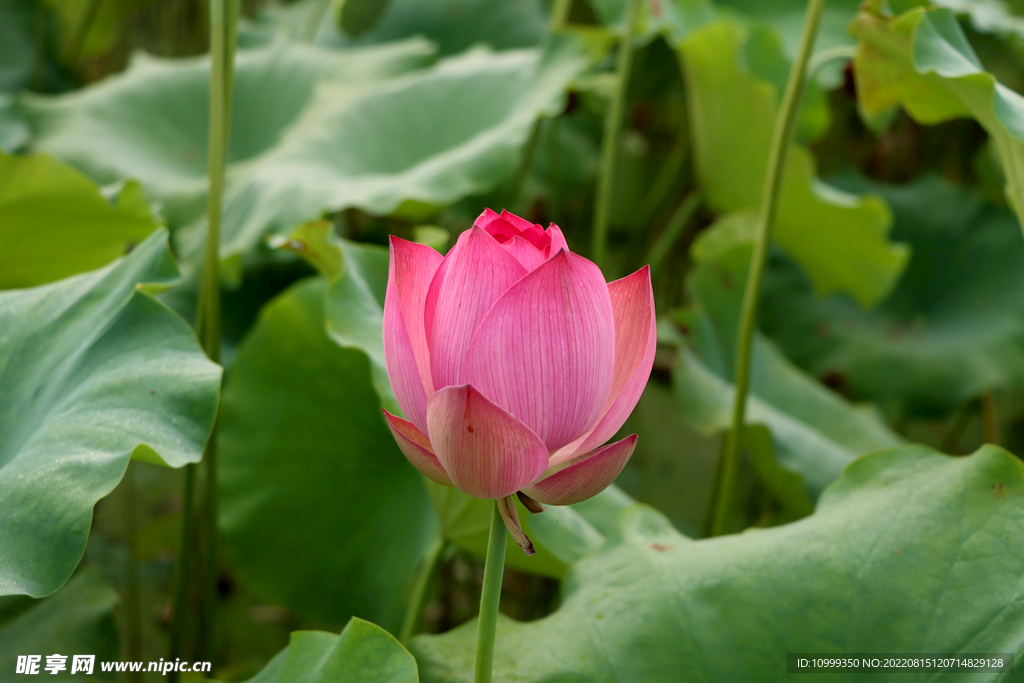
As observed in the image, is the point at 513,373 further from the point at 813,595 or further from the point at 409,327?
the point at 813,595

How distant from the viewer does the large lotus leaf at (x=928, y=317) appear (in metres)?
1.17

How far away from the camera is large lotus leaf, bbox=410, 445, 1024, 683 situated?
43 cm

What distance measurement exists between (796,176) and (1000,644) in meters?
0.67

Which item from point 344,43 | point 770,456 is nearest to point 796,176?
point 770,456

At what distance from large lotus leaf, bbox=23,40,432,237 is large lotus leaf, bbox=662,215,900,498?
1.90 feet

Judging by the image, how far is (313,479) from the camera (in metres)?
0.75

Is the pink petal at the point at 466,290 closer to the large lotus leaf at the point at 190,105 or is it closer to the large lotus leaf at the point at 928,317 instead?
the large lotus leaf at the point at 190,105

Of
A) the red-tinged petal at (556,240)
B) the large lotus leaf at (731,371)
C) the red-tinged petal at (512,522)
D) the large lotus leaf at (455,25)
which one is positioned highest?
the red-tinged petal at (556,240)

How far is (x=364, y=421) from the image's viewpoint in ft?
2.37

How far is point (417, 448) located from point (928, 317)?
49.4 inches

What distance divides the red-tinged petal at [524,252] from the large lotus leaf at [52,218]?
0.46 metres

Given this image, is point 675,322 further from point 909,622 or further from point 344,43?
point 344,43

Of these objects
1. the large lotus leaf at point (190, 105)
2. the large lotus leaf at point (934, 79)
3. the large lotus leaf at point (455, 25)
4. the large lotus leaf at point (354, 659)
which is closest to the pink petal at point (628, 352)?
the large lotus leaf at point (354, 659)

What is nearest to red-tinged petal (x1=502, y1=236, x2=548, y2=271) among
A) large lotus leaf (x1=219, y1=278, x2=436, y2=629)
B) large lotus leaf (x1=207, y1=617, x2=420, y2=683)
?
large lotus leaf (x1=207, y1=617, x2=420, y2=683)
